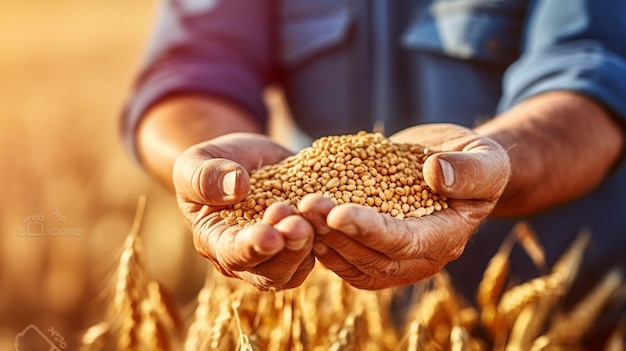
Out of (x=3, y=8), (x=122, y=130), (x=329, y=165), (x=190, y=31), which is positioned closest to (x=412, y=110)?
(x=190, y=31)

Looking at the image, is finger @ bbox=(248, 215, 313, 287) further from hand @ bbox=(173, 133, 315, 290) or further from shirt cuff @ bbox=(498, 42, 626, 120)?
shirt cuff @ bbox=(498, 42, 626, 120)

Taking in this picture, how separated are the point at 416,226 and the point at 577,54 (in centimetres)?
68

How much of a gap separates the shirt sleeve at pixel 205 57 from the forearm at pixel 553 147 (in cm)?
62

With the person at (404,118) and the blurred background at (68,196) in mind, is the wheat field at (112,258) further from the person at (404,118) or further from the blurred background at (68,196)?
the person at (404,118)

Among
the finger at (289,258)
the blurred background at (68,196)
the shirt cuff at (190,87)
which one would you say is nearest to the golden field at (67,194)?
the blurred background at (68,196)

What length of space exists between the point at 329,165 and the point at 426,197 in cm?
14

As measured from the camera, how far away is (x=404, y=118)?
1.69 meters

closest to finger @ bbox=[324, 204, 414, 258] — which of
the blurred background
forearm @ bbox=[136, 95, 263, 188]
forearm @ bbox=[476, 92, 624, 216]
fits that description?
forearm @ bbox=[476, 92, 624, 216]

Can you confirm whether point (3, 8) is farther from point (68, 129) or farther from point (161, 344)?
point (161, 344)

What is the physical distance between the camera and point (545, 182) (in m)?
1.14

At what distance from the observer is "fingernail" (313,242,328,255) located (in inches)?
30.5

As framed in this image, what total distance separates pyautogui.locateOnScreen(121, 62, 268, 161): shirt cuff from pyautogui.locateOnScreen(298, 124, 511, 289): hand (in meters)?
0.71

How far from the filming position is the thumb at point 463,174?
0.83 meters

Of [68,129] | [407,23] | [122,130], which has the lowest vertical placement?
[68,129]
